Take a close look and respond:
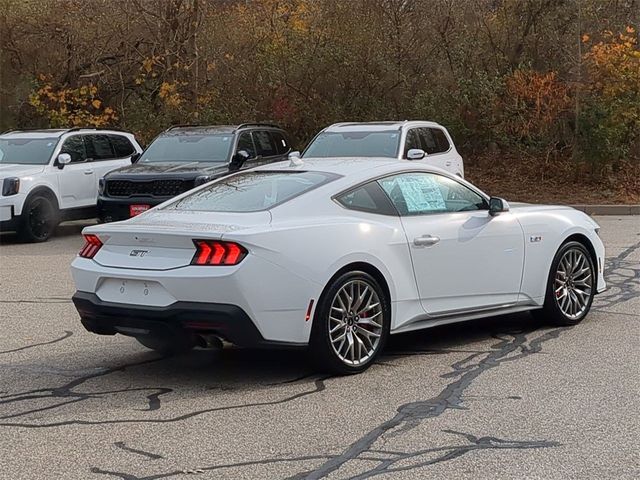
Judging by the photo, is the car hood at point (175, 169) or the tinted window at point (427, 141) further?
the tinted window at point (427, 141)

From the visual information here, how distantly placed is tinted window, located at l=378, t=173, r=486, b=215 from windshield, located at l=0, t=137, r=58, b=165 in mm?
9934

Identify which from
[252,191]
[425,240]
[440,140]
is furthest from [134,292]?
[440,140]

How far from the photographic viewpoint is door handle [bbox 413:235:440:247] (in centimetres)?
699

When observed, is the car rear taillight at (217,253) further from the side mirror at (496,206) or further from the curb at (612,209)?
the curb at (612,209)

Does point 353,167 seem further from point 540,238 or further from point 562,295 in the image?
point 562,295

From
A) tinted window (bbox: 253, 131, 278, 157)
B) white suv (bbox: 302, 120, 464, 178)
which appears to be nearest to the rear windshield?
white suv (bbox: 302, 120, 464, 178)

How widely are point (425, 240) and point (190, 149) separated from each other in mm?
9119

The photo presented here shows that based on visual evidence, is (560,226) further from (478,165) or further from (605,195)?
(478,165)

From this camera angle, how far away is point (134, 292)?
6.30 meters

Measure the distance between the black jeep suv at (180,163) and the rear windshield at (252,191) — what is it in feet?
21.9

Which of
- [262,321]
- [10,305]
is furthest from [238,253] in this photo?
[10,305]

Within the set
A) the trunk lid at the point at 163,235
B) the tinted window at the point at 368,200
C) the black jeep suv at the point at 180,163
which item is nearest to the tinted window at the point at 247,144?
the black jeep suv at the point at 180,163

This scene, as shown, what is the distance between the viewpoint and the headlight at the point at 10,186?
1492 centimetres

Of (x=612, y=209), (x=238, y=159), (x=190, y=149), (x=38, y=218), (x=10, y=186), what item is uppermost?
(x=190, y=149)
